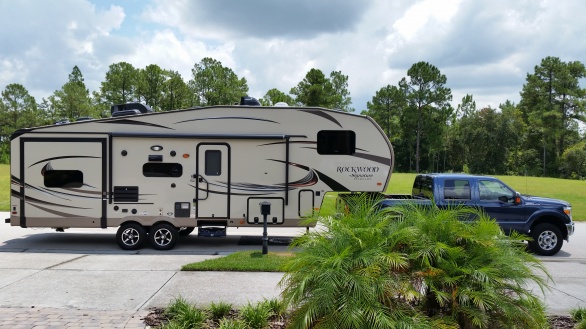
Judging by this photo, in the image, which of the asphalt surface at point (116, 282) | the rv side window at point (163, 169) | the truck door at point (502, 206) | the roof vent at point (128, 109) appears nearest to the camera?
the asphalt surface at point (116, 282)

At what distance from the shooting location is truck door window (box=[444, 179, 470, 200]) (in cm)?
1060

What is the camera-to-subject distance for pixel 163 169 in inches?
417

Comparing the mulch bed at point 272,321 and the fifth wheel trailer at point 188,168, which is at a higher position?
the fifth wheel trailer at point 188,168

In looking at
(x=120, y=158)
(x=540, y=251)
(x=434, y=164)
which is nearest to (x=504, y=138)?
(x=434, y=164)

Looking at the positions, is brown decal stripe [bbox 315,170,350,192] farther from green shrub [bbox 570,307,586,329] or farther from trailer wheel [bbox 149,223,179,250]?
A: green shrub [bbox 570,307,586,329]

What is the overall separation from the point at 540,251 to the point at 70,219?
10911 mm

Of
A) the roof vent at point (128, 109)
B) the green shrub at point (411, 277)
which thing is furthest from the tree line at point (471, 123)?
the green shrub at point (411, 277)

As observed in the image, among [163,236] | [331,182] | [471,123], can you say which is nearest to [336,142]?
Answer: [331,182]

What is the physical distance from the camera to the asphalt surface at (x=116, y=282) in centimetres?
586

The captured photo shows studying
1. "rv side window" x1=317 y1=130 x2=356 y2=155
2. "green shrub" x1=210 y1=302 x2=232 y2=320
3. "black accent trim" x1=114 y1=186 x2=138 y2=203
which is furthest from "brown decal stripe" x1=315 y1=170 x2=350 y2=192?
"green shrub" x1=210 y1=302 x2=232 y2=320

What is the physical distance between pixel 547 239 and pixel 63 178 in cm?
1135

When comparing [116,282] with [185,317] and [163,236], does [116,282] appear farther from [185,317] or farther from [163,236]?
[163,236]

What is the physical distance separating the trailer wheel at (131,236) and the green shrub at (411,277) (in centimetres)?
710

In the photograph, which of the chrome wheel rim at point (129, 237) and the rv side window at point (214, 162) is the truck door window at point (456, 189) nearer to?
the rv side window at point (214, 162)
